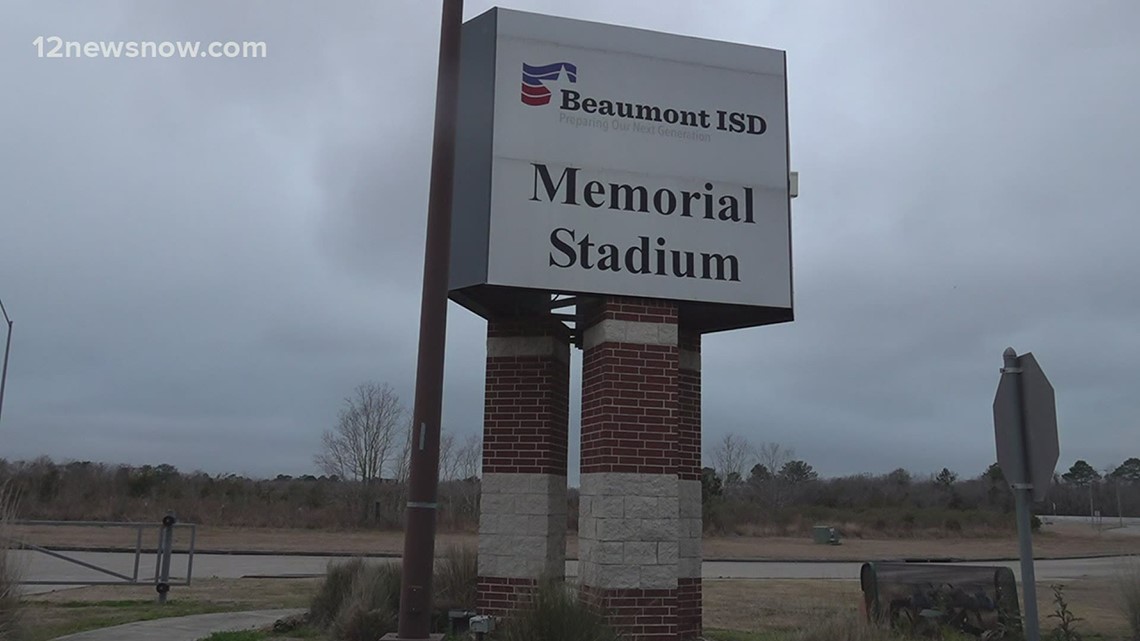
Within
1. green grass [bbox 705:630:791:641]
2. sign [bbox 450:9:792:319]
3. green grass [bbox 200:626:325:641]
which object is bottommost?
green grass [bbox 200:626:325:641]

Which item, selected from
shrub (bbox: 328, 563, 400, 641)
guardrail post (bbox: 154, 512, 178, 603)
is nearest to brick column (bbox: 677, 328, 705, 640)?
shrub (bbox: 328, 563, 400, 641)

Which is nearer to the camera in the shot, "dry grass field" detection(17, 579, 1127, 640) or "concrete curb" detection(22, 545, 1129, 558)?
"dry grass field" detection(17, 579, 1127, 640)

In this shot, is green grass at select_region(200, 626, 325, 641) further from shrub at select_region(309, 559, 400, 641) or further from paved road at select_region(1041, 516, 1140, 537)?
paved road at select_region(1041, 516, 1140, 537)

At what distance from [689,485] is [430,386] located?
5.30 metres

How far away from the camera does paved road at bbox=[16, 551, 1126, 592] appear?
22.1m

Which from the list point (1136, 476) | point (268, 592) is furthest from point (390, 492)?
point (1136, 476)

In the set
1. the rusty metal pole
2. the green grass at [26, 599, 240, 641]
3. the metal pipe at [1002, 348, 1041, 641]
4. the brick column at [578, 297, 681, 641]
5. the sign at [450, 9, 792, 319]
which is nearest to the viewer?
the metal pipe at [1002, 348, 1041, 641]

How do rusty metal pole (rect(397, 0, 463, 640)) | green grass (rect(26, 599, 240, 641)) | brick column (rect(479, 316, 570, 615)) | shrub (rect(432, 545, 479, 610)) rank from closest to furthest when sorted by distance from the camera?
rusty metal pole (rect(397, 0, 463, 640)), brick column (rect(479, 316, 570, 615)), shrub (rect(432, 545, 479, 610)), green grass (rect(26, 599, 240, 641))

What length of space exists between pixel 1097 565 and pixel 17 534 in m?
33.7

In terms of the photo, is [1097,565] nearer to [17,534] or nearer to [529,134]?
[529,134]

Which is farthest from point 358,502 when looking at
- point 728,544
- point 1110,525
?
point 1110,525

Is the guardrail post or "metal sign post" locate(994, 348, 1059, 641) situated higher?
"metal sign post" locate(994, 348, 1059, 641)

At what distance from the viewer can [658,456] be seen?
1053 centimetres

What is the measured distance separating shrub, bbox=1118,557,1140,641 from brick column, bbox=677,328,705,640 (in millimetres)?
5411
